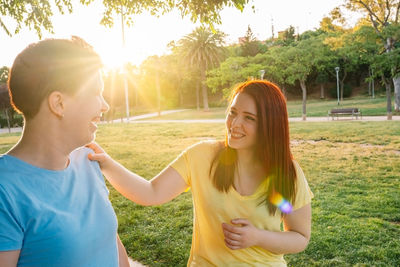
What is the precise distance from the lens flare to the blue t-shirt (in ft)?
3.12

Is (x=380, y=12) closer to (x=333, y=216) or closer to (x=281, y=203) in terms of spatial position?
(x=333, y=216)

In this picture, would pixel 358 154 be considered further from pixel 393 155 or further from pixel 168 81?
pixel 168 81

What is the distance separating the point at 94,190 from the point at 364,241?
4105 millimetres

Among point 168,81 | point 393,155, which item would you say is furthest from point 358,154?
point 168,81

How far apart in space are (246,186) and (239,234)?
41 cm

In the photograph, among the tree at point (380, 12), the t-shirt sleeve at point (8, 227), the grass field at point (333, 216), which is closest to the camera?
the t-shirt sleeve at point (8, 227)

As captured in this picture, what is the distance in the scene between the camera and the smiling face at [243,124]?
205 cm

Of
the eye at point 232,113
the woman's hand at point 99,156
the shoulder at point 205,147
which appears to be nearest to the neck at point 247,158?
the shoulder at point 205,147

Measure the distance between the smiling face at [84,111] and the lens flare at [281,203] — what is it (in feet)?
3.61

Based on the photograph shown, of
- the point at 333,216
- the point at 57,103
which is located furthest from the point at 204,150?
the point at 333,216

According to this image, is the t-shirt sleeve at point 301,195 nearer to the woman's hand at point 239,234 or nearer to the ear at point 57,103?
the woman's hand at point 239,234

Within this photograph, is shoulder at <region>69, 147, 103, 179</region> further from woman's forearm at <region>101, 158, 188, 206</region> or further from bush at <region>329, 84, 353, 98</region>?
bush at <region>329, 84, 353, 98</region>

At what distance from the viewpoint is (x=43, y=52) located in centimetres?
128

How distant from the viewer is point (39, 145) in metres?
1.36
